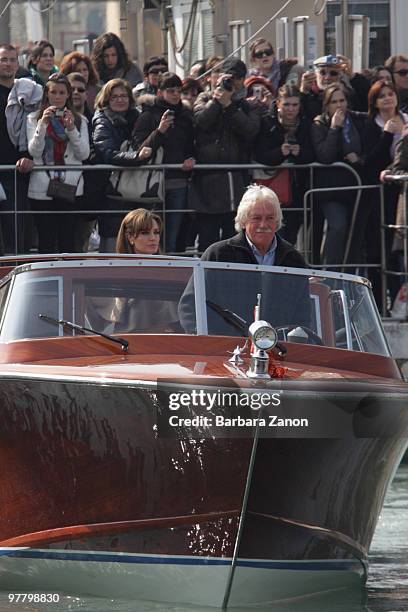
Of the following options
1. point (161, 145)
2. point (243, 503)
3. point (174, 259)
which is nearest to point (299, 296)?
point (174, 259)

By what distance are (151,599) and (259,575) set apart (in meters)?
0.57

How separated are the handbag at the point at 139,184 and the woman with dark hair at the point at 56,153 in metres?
0.33

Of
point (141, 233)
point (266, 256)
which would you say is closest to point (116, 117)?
point (141, 233)

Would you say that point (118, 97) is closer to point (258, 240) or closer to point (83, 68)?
point (83, 68)

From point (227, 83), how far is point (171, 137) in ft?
2.42

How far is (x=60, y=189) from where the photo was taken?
45.3 ft

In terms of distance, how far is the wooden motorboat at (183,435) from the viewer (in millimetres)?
7805

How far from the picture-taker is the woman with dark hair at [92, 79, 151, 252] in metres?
13.6

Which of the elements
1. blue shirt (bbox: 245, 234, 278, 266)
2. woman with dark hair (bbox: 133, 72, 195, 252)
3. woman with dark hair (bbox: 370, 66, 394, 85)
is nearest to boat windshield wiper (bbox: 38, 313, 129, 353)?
blue shirt (bbox: 245, 234, 278, 266)

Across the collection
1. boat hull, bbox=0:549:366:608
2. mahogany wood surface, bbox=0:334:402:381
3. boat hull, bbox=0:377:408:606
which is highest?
mahogany wood surface, bbox=0:334:402:381

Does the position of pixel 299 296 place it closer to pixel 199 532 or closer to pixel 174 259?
pixel 174 259

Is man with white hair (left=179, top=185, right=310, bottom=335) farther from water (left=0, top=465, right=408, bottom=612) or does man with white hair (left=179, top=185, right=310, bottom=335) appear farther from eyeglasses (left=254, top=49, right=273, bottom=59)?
eyeglasses (left=254, top=49, right=273, bottom=59)

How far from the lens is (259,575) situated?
817 cm

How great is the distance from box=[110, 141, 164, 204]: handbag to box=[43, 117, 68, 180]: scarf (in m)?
0.51
